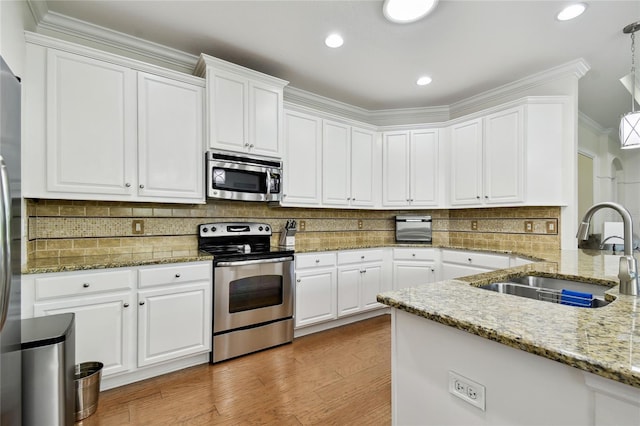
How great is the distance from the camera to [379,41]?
2.57 m

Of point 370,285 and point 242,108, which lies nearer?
point 242,108

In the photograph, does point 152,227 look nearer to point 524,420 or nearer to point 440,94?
point 524,420

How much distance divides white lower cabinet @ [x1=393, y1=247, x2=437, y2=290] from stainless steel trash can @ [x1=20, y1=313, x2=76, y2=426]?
3.06 meters

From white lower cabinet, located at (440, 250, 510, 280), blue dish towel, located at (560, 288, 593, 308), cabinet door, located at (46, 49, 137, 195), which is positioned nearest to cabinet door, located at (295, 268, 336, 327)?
white lower cabinet, located at (440, 250, 510, 280)

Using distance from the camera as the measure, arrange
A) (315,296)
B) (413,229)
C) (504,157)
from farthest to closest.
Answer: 1. (413,229)
2. (504,157)
3. (315,296)

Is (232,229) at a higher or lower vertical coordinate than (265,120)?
lower

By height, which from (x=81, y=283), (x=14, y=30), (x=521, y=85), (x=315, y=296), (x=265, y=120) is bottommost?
(x=315, y=296)

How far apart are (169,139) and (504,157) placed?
10.6 ft

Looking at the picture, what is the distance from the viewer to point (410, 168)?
3854 mm

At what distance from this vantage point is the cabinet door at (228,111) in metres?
2.57

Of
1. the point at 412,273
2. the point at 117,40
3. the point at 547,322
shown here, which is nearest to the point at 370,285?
the point at 412,273

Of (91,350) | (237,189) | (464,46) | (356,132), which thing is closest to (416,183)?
(356,132)

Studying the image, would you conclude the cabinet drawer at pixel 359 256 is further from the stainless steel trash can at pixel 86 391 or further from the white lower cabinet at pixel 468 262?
the stainless steel trash can at pixel 86 391

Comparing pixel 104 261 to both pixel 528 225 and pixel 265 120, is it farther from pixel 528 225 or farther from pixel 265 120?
pixel 528 225
